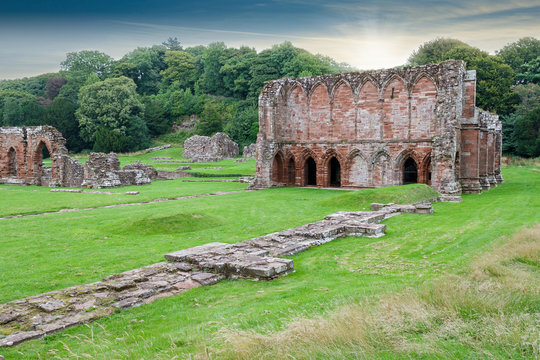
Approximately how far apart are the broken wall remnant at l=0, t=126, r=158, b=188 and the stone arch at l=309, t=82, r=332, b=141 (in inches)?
542

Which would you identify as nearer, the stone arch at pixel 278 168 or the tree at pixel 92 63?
the stone arch at pixel 278 168

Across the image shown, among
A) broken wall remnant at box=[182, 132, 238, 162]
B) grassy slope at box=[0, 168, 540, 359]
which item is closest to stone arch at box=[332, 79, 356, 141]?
grassy slope at box=[0, 168, 540, 359]

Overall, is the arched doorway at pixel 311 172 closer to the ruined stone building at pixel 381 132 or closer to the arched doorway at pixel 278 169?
the ruined stone building at pixel 381 132

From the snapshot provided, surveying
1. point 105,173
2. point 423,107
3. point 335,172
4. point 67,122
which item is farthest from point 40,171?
point 67,122

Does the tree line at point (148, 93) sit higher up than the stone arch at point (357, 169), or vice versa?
the tree line at point (148, 93)

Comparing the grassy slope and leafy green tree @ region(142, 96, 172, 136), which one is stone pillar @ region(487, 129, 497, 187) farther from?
leafy green tree @ region(142, 96, 172, 136)

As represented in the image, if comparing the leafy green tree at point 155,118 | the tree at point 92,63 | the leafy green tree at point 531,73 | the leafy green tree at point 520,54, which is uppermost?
the tree at point 92,63

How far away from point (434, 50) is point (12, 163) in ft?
192

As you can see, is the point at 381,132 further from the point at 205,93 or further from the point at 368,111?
the point at 205,93

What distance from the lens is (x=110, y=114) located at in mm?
67750

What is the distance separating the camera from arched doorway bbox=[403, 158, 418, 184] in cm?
3098

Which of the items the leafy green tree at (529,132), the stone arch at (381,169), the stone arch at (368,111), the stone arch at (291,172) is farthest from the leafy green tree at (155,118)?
the leafy green tree at (529,132)

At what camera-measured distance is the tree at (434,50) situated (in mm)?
65562

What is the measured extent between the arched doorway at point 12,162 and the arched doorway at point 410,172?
3367 centimetres
